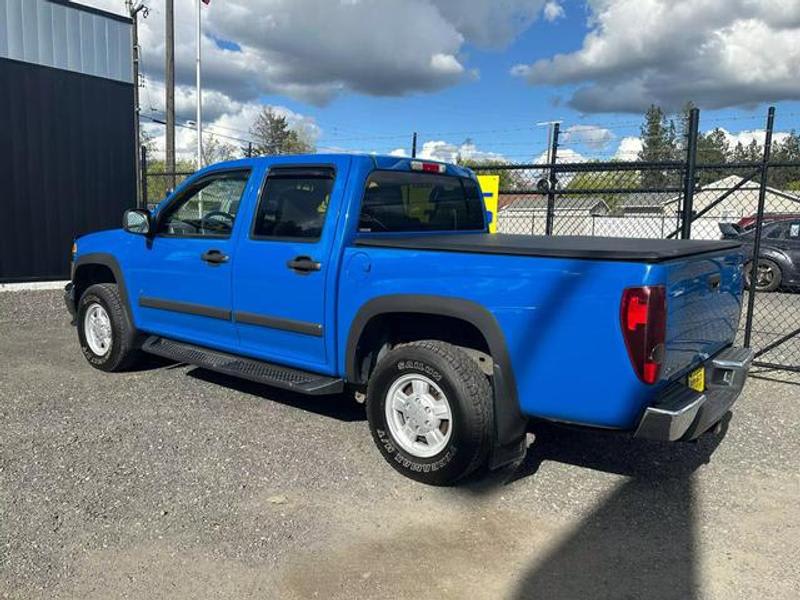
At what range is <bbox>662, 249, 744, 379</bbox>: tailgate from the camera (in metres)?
3.24

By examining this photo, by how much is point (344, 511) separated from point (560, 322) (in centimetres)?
152

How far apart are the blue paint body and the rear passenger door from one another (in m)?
0.01

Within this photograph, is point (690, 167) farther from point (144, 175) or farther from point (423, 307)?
point (144, 175)

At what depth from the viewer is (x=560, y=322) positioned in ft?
10.7

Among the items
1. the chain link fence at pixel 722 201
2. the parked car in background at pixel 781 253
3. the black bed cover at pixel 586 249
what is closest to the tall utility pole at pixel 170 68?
the chain link fence at pixel 722 201

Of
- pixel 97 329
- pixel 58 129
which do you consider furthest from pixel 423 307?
pixel 58 129

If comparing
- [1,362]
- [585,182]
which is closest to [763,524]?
[1,362]

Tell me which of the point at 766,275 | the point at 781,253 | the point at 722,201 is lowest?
the point at 766,275

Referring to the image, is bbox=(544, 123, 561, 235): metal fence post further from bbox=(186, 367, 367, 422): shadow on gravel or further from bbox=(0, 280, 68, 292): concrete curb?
bbox=(0, 280, 68, 292): concrete curb

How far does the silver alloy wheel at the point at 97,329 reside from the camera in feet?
20.0

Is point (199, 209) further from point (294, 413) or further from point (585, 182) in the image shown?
point (585, 182)

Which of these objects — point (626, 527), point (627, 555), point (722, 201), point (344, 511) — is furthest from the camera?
point (722, 201)

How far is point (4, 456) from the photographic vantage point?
4195mm

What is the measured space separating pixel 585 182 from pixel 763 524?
298 inches
